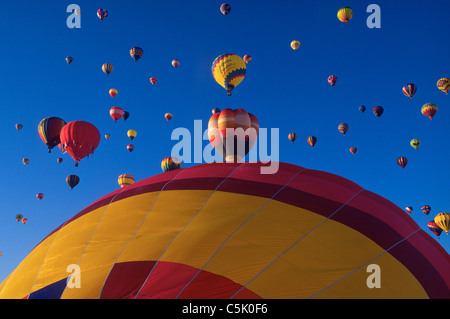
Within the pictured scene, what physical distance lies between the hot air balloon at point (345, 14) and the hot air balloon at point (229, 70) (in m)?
12.0

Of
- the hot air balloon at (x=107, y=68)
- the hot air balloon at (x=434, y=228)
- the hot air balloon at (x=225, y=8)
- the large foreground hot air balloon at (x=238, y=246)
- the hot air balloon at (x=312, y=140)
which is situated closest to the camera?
the large foreground hot air balloon at (x=238, y=246)

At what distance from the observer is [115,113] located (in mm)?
26891

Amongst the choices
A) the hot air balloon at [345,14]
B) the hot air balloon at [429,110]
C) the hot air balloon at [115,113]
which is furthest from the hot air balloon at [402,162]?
the hot air balloon at [115,113]

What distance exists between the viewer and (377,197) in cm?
466

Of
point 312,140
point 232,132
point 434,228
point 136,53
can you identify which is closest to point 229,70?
point 232,132

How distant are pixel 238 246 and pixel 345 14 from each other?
27200mm

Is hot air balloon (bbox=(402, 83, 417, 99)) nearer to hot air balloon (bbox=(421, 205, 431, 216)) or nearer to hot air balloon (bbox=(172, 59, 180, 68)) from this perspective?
hot air balloon (bbox=(421, 205, 431, 216))

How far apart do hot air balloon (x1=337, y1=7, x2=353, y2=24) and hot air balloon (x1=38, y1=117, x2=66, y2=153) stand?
66.2ft

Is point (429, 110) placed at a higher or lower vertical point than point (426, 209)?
higher

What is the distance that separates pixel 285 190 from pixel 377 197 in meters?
1.27

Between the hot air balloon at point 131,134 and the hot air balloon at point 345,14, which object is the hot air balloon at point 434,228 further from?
the hot air balloon at point 131,134

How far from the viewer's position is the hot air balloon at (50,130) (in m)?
17.9

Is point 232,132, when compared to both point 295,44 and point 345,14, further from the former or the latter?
point 295,44
